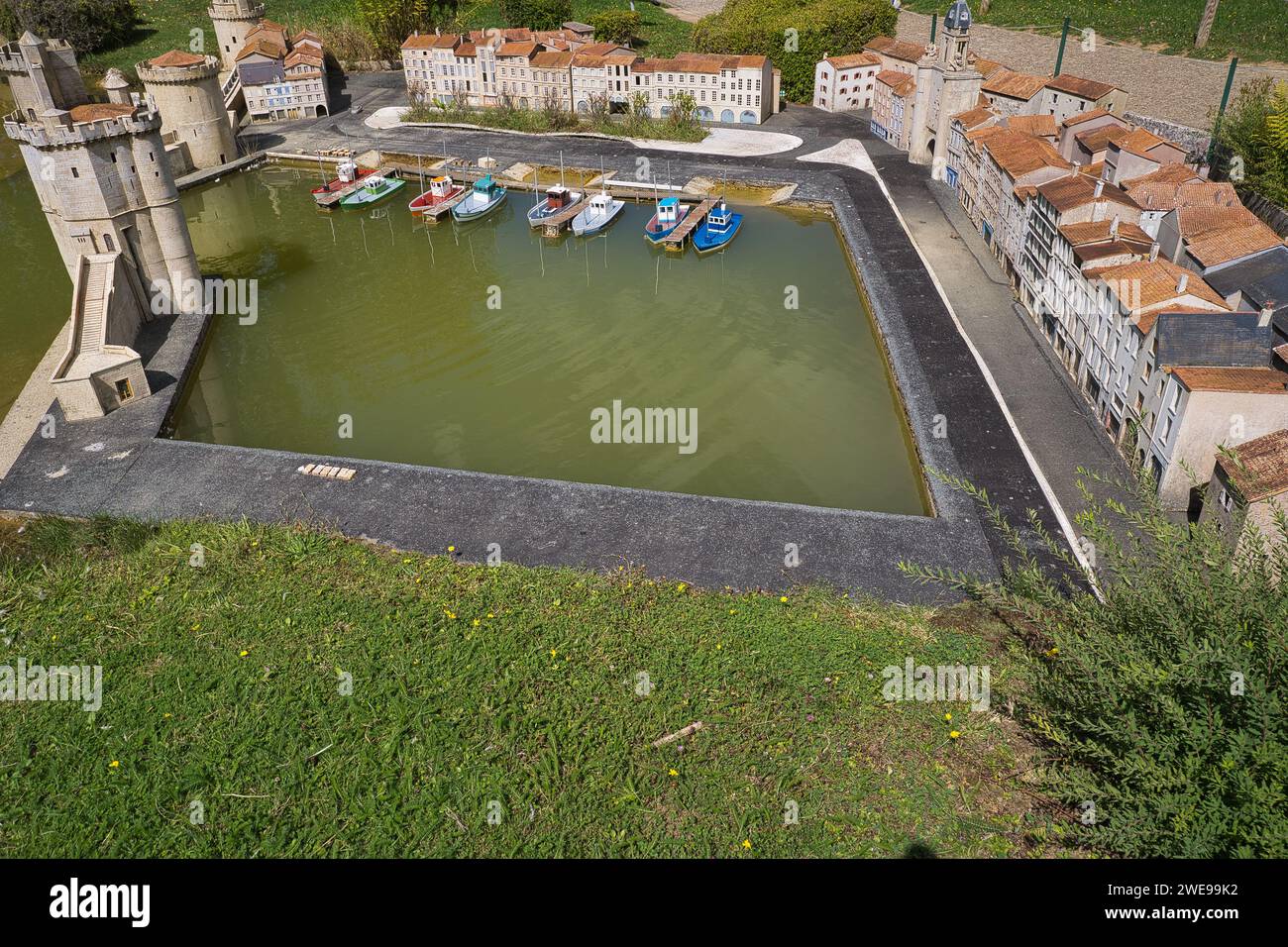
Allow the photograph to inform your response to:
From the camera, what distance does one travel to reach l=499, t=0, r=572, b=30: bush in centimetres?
8106

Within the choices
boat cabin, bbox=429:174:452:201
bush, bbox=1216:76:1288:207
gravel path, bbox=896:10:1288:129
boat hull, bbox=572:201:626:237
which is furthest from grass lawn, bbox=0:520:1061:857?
gravel path, bbox=896:10:1288:129

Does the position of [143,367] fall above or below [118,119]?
below

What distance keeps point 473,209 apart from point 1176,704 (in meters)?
45.5

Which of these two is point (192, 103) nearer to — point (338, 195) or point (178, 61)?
point (178, 61)

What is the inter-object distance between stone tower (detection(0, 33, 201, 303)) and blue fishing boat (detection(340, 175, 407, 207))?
13.9m

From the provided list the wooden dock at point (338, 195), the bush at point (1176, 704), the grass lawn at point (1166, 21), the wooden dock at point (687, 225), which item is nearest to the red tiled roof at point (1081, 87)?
the grass lawn at point (1166, 21)

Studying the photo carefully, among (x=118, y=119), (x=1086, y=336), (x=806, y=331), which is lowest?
(x=806, y=331)

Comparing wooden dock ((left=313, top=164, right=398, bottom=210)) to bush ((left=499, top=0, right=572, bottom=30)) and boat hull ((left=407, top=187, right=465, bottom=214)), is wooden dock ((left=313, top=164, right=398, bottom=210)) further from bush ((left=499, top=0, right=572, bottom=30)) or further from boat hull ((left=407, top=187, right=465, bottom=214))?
bush ((left=499, top=0, right=572, bottom=30))

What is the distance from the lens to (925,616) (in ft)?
72.8

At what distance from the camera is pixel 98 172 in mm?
36375

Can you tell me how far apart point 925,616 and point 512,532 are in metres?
11.2

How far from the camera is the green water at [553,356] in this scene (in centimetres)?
3114
